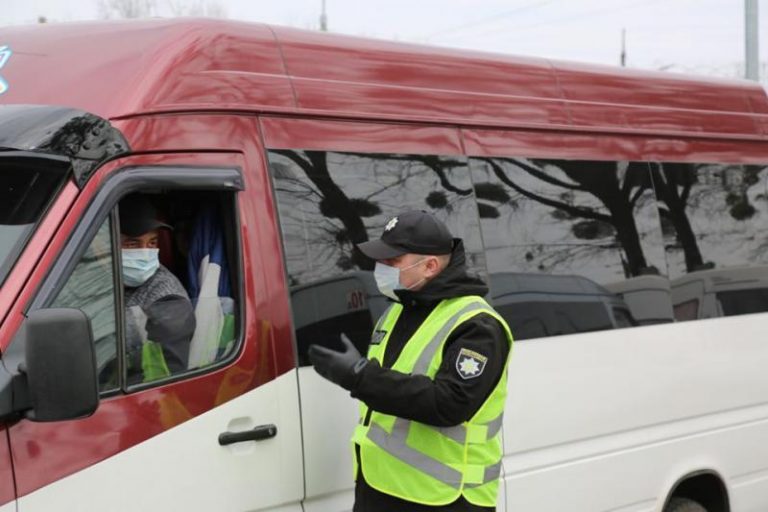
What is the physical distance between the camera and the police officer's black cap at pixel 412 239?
3.61m

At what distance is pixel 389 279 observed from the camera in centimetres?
369

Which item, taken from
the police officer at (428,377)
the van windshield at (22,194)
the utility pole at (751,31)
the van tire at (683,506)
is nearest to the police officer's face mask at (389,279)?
the police officer at (428,377)

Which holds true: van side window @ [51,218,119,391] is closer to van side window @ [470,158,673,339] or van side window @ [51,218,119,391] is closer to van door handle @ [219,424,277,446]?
van door handle @ [219,424,277,446]

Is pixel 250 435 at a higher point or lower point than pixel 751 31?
lower

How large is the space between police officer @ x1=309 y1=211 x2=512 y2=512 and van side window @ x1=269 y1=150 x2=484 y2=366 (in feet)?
0.90

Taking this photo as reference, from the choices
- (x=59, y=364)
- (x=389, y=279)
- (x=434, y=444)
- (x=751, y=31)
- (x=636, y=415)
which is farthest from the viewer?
(x=751, y=31)

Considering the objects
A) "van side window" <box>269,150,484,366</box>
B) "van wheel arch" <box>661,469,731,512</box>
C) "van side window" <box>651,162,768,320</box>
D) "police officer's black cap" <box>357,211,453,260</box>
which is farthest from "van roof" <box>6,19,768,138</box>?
"van wheel arch" <box>661,469,731,512</box>

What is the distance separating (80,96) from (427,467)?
1698 mm

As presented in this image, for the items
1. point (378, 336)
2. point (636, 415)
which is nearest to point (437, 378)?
point (378, 336)

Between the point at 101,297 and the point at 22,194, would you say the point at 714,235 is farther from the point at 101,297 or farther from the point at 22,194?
the point at 22,194

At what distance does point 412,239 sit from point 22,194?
4.13ft

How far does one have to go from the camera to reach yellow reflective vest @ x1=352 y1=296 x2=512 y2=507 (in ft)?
11.7

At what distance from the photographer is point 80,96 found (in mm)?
3561

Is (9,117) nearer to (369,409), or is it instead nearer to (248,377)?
(248,377)
